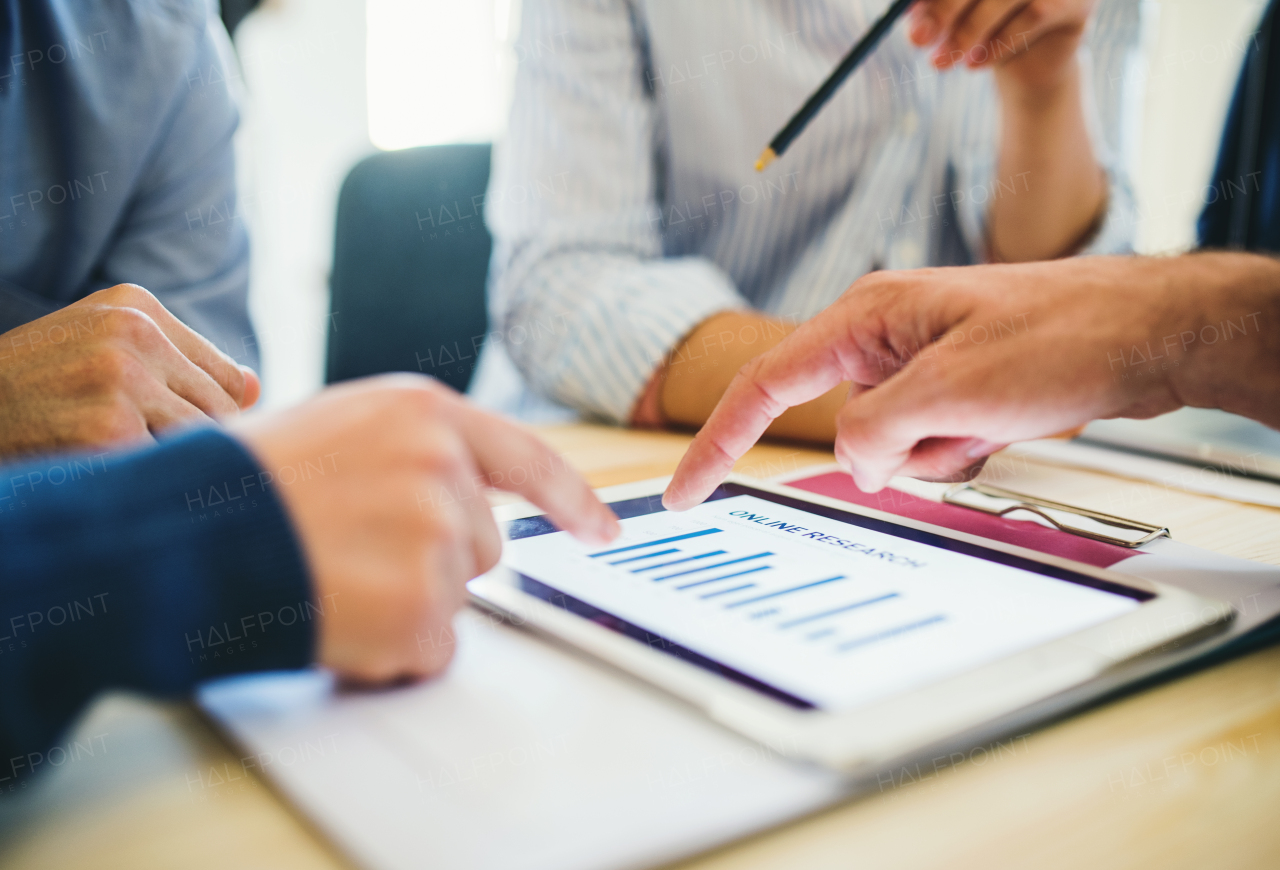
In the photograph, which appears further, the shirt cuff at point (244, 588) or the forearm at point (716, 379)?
the forearm at point (716, 379)

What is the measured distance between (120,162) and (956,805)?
805mm

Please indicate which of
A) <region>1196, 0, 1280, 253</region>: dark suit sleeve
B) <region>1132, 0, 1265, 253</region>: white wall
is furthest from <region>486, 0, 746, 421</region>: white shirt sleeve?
<region>1132, 0, 1265, 253</region>: white wall

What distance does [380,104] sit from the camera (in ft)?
7.63

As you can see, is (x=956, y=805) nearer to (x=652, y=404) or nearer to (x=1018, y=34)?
(x=652, y=404)

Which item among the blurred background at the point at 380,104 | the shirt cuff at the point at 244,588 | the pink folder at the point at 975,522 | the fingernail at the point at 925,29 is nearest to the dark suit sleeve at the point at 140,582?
the shirt cuff at the point at 244,588

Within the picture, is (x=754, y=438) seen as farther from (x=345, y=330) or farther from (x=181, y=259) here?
(x=345, y=330)

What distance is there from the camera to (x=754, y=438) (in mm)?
414

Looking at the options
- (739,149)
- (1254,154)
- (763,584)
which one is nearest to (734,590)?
(763,584)

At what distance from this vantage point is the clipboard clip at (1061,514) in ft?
1.35

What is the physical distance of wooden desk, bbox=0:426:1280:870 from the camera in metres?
0.21

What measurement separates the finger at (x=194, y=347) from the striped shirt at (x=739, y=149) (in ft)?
1.16

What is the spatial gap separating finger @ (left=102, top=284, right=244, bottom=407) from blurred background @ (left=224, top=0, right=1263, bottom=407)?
167cm

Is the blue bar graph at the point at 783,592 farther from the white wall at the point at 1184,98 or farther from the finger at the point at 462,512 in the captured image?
the white wall at the point at 1184,98

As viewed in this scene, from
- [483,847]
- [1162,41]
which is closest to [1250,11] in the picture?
[1162,41]
